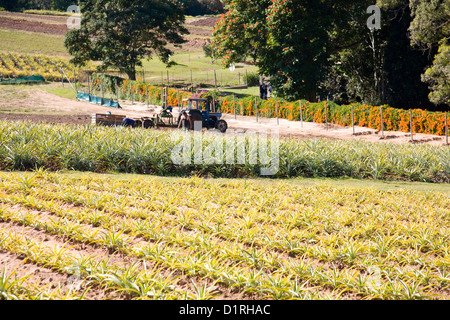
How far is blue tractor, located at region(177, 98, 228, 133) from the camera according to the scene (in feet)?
68.1

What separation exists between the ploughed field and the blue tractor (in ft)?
32.3

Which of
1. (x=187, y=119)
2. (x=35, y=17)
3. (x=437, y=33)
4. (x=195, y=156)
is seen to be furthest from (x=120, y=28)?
(x=35, y=17)

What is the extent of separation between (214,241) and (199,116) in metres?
14.3

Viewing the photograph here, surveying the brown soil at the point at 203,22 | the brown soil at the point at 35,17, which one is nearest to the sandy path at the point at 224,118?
the brown soil at the point at 35,17

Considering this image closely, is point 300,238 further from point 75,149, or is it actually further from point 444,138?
point 444,138

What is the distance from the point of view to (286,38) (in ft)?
96.4

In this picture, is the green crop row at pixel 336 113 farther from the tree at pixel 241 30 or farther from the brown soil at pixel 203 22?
the brown soil at pixel 203 22

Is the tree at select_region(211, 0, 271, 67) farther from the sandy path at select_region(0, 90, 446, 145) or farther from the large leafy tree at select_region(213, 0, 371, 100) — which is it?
the sandy path at select_region(0, 90, 446, 145)

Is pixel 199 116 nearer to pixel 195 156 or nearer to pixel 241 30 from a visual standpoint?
pixel 195 156

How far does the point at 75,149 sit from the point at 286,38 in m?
20.1

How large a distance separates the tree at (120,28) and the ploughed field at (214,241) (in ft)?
111

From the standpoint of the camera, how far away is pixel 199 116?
21047mm

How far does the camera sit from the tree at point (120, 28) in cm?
4222

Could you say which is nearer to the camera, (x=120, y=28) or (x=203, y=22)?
(x=120, y=28)
